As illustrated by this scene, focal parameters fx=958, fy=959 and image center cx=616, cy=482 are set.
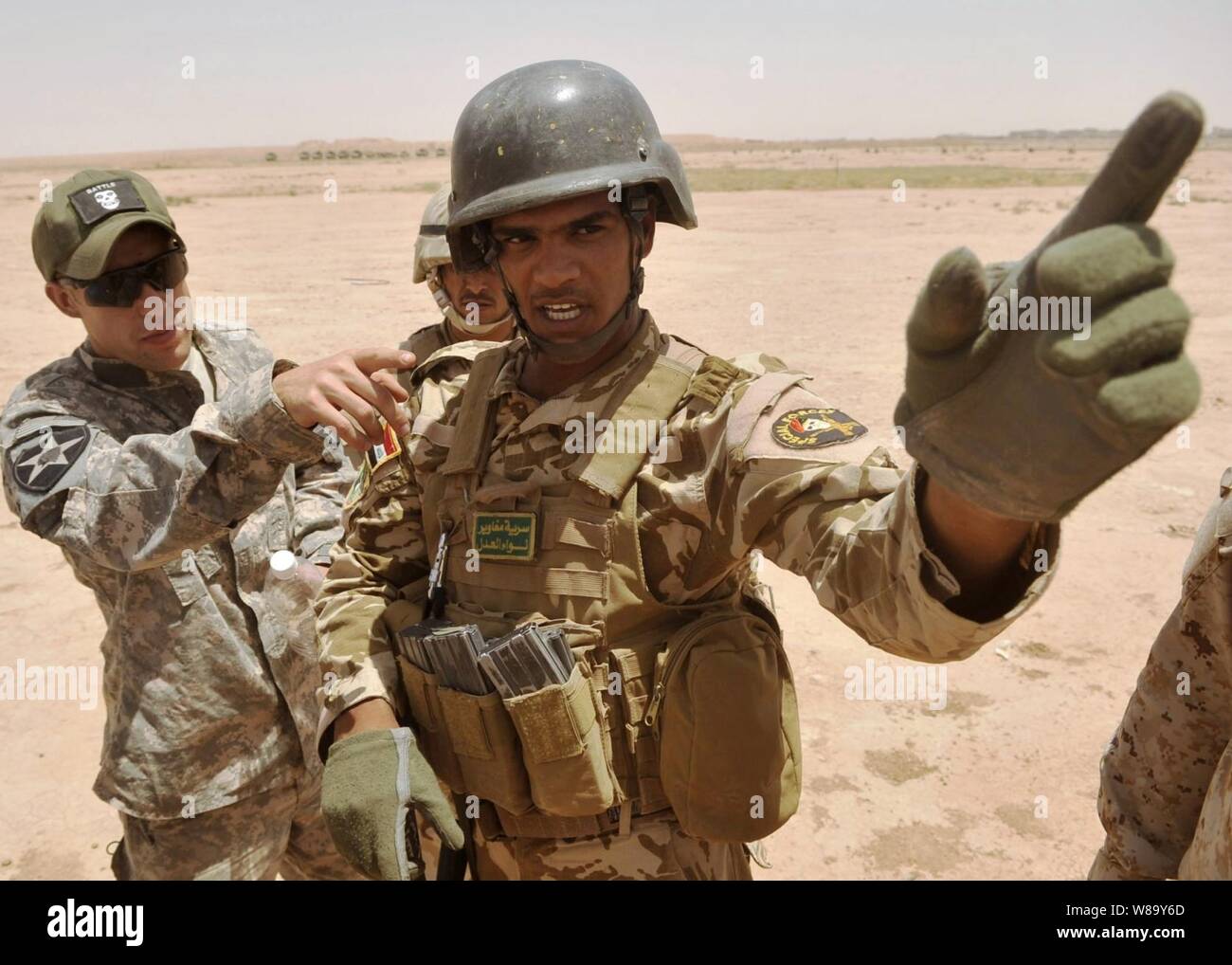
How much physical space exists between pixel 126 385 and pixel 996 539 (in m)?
2.66

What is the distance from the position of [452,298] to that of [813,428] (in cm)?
250

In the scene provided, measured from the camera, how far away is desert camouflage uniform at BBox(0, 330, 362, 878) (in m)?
2.56

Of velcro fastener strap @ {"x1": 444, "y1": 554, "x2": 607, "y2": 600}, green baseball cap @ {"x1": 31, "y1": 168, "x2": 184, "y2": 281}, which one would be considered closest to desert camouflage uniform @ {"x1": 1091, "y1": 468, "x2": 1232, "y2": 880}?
velcro fastener strap @ {"x1": 444, "y1": 554, "x2": 607, "y2": 600}

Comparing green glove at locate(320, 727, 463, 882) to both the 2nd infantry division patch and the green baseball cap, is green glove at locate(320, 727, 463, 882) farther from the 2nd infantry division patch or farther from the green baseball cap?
the green baseball cap

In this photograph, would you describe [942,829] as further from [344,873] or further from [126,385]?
[126,385]

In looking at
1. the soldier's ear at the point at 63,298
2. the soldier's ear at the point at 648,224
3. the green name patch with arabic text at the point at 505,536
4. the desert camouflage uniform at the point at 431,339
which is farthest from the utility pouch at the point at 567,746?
the desert camouflage uniform at the point at 431,339

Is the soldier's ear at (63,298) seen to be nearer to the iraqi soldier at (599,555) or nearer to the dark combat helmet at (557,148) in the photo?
the iraqi soldier at (599,555)

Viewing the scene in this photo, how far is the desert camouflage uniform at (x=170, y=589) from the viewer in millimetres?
2559

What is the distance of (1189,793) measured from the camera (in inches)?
86.0

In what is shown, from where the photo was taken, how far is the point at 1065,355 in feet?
3.51

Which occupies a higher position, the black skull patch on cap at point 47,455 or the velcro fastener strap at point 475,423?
the velcro fastener strap at point 475,423

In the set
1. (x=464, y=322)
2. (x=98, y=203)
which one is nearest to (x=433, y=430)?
(x=98, y=203)

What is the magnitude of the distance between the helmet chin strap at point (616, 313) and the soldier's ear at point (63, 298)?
→ 156 centimetres

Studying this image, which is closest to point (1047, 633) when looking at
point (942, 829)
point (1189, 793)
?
point (942, 829)
